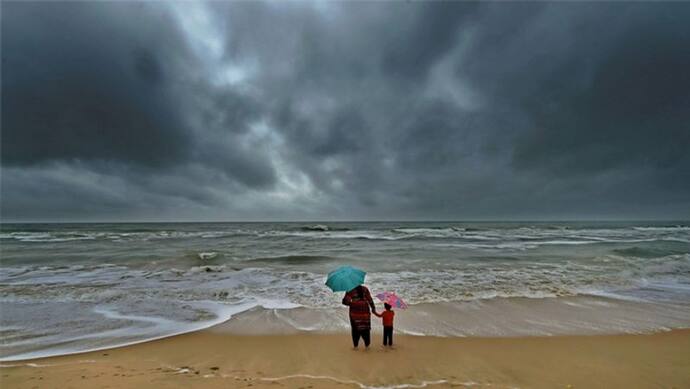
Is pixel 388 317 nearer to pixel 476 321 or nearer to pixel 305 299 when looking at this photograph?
pixel 476 321

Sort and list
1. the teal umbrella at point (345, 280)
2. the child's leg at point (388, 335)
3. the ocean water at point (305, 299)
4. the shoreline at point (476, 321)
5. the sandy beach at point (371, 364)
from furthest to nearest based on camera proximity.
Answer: the ocean water at point (305, 299)
the shoreline at point (476, 321)
the child's leg at point (388, 335)
the teal umbrella at point (345, 280)
the sandy beach at point (371, 364)

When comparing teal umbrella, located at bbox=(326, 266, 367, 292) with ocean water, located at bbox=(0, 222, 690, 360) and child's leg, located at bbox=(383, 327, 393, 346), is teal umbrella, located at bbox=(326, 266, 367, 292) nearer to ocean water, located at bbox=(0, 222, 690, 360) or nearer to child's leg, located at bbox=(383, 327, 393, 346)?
child's leg, located at bbox=(383, 327, 393, 346)

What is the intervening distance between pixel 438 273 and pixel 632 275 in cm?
805

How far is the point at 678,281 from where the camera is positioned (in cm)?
1281

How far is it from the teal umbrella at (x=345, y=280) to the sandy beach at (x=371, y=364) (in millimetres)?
1142

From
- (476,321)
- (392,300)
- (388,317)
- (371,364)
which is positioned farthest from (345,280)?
(476,321)

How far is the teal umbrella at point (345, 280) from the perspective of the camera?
5486 millimetres

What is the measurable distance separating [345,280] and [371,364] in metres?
1.33

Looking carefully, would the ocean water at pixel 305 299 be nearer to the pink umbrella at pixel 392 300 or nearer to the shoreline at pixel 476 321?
the shoreline at pixel 476 321

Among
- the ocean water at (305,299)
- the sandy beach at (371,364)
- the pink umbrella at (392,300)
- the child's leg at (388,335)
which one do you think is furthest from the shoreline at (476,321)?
the pink umbrella at (392,300)

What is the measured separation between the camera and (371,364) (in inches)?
202

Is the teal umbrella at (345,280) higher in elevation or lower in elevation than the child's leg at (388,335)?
higher

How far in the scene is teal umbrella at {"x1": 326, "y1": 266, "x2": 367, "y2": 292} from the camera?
5486 millimetres

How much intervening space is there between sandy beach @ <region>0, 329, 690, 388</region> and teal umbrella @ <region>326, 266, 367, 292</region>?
1.14 metres
